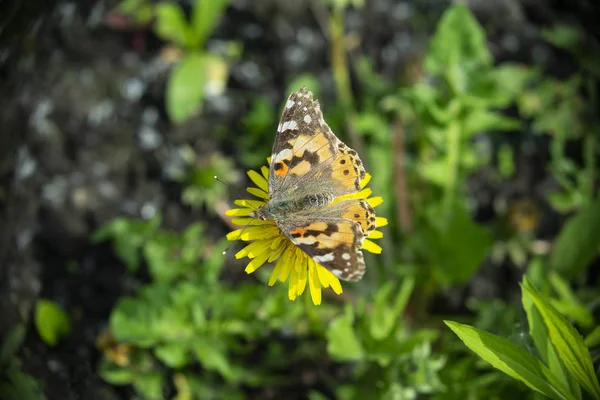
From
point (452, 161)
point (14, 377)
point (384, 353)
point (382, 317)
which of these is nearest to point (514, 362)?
point (384, 353)

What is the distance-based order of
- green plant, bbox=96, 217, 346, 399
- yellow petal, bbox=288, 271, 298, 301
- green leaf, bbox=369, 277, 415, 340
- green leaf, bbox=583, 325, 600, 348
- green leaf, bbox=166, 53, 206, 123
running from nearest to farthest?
yellow petal, bbox=288, 271, 298, 301 → green leaf, bbox=583, 325, 600, 348 → green leaf, bbox=369, 277, 415, 340 → green plant, bbox=96, 217, 346, 399 → green leaf, bbox=166, 53, 206, 123

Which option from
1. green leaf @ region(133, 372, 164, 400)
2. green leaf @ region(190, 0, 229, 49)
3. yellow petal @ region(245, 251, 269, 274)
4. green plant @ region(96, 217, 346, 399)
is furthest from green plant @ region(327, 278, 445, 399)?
green leaf @ region(190, 0, 229, 49)

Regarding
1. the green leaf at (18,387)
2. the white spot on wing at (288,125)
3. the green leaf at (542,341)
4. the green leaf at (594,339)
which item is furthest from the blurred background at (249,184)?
the white spot on wing at (288,125)

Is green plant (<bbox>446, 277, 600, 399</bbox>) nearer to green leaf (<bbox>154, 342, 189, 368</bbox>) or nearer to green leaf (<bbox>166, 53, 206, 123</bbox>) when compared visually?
green leaf (<bbox>154, 342, 189, 368</bbox>)

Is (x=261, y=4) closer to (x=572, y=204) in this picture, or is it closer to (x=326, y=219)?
(x=572, y=204)

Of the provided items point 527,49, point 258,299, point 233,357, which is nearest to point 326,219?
point 258,299

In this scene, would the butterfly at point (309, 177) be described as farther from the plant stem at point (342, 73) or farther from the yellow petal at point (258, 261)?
the plant stem at point (342, 73)
